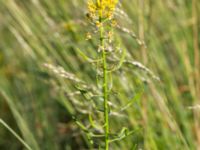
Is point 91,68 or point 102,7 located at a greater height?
point 102,7

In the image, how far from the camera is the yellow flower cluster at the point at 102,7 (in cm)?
105

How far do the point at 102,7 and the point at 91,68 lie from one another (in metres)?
1.02

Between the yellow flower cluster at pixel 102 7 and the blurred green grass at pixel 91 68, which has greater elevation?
the yellow flower cluster at pixel 102 7

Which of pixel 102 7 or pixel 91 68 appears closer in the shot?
pixel 102 7

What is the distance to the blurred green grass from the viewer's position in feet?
6.47

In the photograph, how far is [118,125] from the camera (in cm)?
200

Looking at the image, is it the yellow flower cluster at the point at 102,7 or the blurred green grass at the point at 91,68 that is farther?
the blurred green grass at the point at 91,68

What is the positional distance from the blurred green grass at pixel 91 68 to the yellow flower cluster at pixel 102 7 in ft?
2.54

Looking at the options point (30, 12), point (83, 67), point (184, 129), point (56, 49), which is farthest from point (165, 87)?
A: point (30, 12)

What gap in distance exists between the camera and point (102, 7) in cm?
105

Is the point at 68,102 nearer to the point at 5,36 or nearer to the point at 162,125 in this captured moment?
the point at 162,125

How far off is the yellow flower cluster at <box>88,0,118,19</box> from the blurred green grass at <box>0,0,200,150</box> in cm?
77

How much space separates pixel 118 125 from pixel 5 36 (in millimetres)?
2015

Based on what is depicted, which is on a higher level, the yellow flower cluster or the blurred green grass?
the yellow flower cluster
